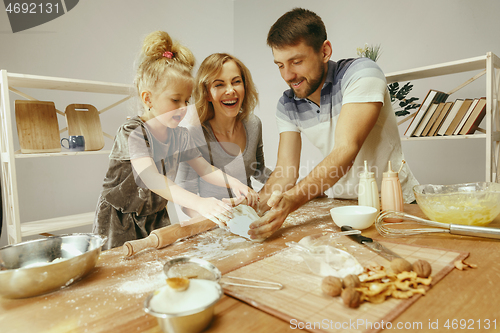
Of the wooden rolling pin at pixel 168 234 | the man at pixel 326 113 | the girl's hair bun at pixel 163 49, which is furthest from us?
the girl's hair bun at pixel 163 49

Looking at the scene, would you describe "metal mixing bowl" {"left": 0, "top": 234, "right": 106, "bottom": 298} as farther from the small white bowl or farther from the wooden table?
the small white bowl

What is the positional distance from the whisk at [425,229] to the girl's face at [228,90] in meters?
1.01

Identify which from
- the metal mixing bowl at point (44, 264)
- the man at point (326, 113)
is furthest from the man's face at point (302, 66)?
the metal mixing bowl at point (44, 264)

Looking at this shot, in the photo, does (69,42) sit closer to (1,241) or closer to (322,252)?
(1,241)

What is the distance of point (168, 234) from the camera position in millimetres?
933

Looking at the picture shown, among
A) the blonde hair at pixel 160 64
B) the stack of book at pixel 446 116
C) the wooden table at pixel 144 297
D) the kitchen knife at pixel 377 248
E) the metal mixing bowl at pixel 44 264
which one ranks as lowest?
the wooden table at pixel 144 297

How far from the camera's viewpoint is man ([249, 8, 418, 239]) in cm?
135

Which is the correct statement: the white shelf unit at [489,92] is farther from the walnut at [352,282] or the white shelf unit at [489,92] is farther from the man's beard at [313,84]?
the walnut at [352,282]

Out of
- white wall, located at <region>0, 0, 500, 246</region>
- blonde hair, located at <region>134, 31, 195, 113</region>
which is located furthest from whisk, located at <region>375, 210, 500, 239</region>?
white wall, located at <region>0, 0, 500, 246</region>

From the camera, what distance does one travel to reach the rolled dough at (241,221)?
99 centimetres

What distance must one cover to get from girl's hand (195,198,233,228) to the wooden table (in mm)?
194

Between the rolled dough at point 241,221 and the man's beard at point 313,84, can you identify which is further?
the man's beard at point 313,84

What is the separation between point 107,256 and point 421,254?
0.84 m

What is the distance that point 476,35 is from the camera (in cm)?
225
